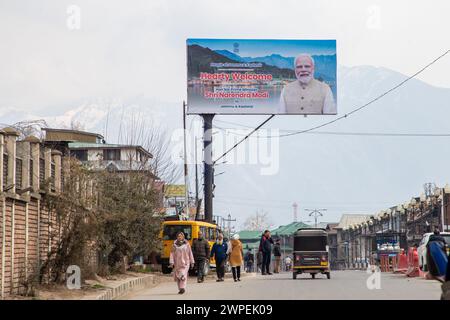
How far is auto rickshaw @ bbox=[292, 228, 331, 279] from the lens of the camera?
39250mm

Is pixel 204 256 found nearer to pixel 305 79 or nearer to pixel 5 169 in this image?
pixel 5 169

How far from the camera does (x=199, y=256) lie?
35.9 metres

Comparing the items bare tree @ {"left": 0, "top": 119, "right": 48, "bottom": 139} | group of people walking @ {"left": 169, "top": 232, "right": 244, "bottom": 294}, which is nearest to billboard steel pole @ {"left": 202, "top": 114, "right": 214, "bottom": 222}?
group of people walking @ {"left": 169, "top": 232, "right": 244, "bottom": 294}

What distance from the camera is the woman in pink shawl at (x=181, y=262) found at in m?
27.8

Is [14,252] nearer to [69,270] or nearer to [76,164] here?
[69,270]

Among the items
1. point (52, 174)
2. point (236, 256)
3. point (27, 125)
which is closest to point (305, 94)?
point (236, 256)

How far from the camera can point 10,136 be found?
2258cm

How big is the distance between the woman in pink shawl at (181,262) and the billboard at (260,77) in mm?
23103

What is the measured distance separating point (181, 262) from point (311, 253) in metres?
12.5

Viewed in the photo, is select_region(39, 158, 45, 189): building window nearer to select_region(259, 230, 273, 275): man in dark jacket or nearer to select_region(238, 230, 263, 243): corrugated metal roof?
select_region(259, 230, 273, 275): man in dark jacket

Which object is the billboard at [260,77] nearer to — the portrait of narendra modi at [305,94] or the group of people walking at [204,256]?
the portrait of narendra modi at [305,94]

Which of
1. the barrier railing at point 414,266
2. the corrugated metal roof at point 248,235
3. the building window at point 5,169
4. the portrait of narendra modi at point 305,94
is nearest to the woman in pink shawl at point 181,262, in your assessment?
the building window at point 5,169
